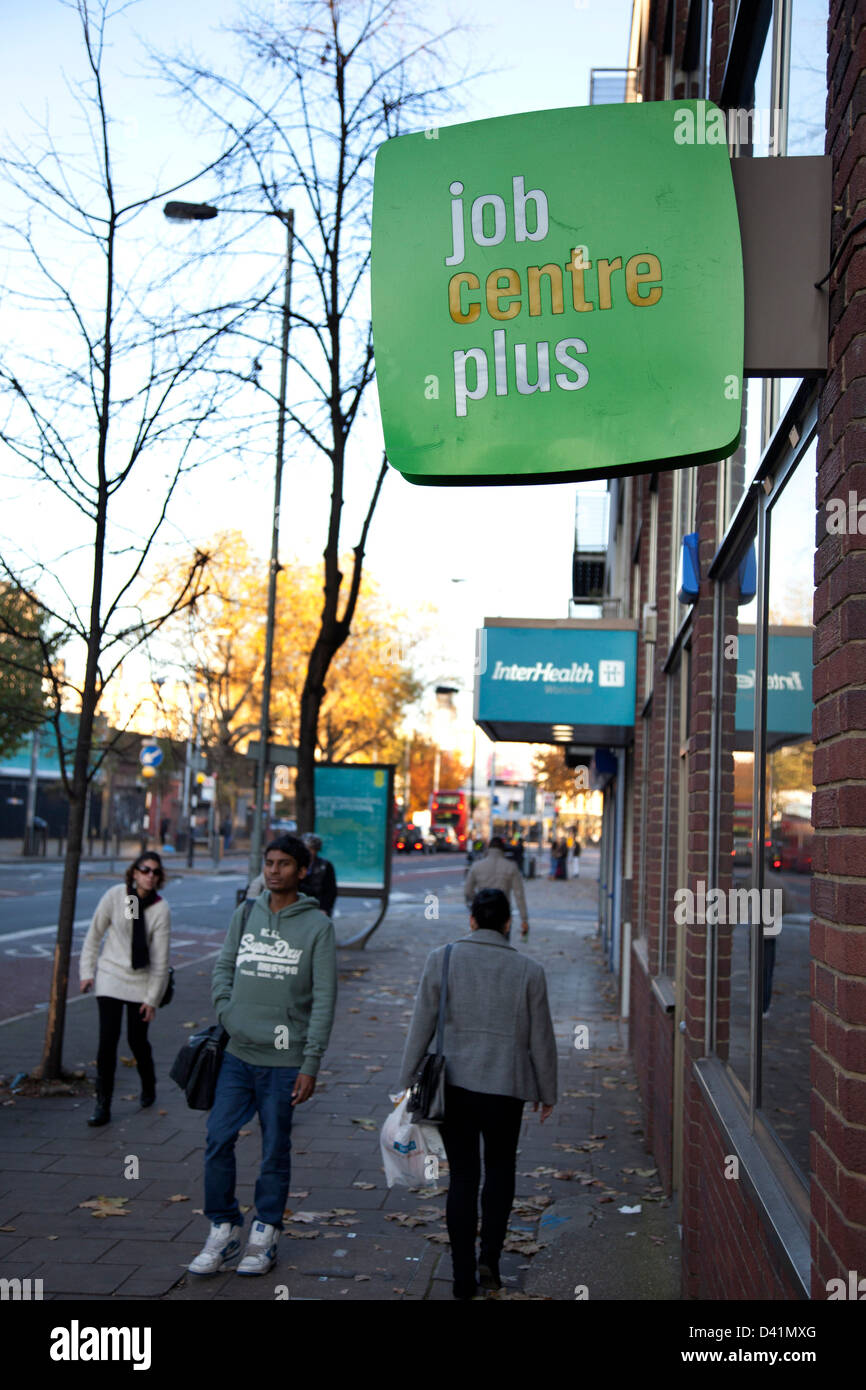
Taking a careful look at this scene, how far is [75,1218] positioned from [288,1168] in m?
1.16

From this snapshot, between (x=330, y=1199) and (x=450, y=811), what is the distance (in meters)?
79.1

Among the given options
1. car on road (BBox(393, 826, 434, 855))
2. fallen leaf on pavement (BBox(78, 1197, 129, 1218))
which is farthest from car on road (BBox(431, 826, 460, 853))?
fallen leaf on pavement (BBox(78, 1197, 129, 1218))

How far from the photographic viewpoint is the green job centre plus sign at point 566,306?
2.70 metres

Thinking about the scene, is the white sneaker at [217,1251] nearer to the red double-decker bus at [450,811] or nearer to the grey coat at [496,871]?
the grey coat at [496,871]

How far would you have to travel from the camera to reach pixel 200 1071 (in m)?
5.45

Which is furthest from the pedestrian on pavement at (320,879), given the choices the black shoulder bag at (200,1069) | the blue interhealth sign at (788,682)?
the blue interhealth sign at (788,682)

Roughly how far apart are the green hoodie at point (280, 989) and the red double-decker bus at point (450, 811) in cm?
7848

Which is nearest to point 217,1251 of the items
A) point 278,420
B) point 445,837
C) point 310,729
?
point 278,420

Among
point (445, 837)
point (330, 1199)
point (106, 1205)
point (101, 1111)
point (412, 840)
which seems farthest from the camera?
point (445, 837)

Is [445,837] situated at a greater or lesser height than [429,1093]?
lesser

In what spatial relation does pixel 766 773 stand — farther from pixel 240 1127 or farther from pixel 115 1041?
pixel 115 1041

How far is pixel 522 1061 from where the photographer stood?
5180mm

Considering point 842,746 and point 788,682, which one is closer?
point 842,746
